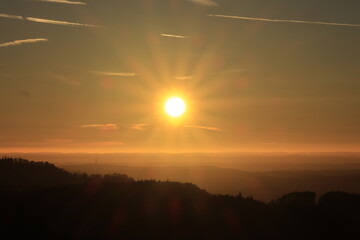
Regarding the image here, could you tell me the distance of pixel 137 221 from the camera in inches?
1087

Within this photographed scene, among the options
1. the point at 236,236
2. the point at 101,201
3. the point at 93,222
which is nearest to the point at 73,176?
the point at 101,201

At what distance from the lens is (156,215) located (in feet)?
93.5

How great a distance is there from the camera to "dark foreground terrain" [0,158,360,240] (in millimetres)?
26156

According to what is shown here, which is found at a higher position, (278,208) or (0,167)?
(0,167)

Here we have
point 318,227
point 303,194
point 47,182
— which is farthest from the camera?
point 47,182

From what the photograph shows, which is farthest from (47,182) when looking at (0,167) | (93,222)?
(93,222)

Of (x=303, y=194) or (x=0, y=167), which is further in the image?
(x=0, y=167)

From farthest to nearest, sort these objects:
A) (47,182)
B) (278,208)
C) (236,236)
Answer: (47,182) < (278,208) < (236,236)

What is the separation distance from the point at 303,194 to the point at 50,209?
19068mm

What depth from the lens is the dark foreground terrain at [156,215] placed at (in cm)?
2616

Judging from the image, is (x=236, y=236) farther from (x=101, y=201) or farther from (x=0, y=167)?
(x=0, y=167)

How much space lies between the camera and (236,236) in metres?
26.9

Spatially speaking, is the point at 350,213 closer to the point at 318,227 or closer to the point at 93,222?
the point at 318,227

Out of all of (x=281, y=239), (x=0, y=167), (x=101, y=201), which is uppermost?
(x=0, y=167)
